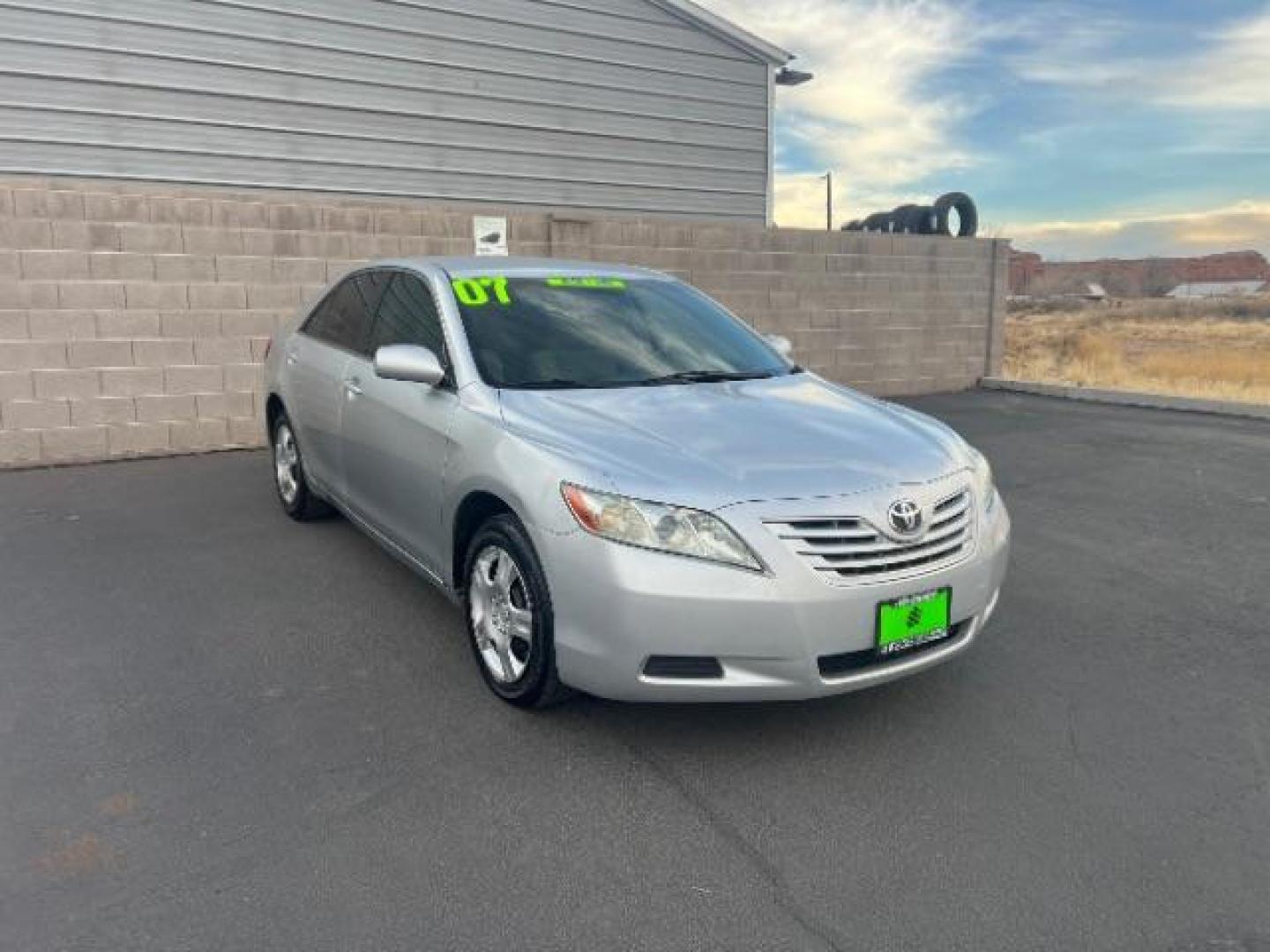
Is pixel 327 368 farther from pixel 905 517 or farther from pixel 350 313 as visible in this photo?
pixel 905 517

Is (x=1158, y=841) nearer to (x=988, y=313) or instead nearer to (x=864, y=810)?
(x=864, y=810)

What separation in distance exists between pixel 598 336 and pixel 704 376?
1.58 ft

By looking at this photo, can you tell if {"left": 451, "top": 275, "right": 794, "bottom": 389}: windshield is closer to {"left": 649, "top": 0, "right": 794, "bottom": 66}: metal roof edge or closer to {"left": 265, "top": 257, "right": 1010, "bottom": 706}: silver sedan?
{"left": 265, "top": 257, "right": 1010, "bottom": 706}: silver sedan

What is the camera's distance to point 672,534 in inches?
104

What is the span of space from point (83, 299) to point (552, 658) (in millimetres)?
6201

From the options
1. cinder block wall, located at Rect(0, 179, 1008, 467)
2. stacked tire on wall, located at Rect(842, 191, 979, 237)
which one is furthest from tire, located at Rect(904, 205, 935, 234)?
cinder block wall, located at Rect(0, 179, 1008, 467)

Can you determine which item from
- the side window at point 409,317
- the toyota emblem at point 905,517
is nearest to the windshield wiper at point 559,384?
the side window at point 409,317

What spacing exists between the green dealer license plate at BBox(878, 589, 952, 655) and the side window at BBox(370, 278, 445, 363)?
195 cm

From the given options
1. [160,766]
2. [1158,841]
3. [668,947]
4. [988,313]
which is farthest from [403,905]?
[988,313]

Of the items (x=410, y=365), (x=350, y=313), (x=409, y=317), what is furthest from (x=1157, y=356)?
(x=410, y=365)

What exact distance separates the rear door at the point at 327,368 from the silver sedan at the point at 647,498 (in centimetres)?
23

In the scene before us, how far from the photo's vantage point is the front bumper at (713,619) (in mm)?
2604

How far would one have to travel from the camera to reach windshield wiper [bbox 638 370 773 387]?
3.68m

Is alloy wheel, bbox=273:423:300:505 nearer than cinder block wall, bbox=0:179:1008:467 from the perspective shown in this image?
Yes
